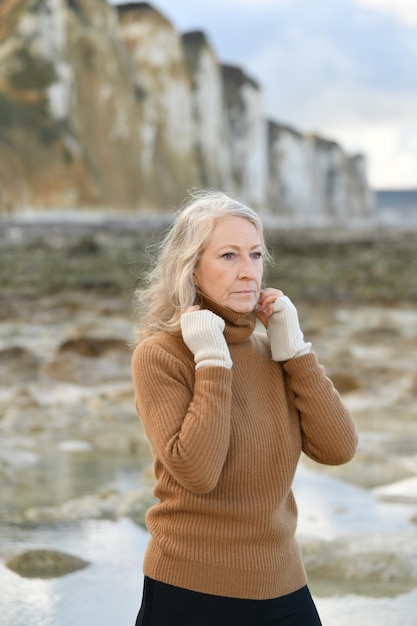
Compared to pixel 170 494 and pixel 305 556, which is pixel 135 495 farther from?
pixel 170 494

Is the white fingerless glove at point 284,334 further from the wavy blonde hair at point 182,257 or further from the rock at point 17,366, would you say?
the rock at point 17,366

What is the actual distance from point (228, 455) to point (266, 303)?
44cm

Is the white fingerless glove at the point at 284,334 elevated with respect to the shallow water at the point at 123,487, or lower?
elevated

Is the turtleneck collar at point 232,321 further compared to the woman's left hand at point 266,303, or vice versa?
the woman's left hand at point 266,303

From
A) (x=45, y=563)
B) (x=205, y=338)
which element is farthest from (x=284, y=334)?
(x=45, y=563)

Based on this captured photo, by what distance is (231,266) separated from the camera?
2.24m

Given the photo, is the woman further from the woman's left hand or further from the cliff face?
the cliff face

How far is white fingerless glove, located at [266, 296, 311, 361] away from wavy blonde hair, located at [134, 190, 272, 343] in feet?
0.62

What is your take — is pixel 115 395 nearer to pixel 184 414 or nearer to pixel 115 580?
pixel 115 580

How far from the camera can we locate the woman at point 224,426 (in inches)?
81.2

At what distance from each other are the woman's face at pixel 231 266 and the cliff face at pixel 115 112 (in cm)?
3709

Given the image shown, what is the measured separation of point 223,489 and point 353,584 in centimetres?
182

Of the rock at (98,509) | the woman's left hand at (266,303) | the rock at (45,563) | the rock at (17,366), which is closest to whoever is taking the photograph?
the woman's left hand at (266,303)

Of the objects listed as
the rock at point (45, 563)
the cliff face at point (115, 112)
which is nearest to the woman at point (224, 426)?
the rock at point (45, 563)
